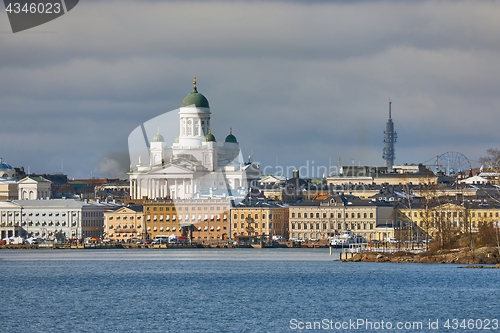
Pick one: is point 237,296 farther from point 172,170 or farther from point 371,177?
point 371,177

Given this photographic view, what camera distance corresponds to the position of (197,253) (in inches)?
4085

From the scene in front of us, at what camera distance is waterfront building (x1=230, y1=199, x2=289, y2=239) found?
5054 inches

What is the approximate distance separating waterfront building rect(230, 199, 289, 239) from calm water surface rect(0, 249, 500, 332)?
1851 inches

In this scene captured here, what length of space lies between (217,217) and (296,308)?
7824 centimetres

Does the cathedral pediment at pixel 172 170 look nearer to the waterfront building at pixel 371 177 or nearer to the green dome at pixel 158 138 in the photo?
the green dome at pixel 158 138

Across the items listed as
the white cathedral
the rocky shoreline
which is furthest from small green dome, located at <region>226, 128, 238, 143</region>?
the rocky shoreline

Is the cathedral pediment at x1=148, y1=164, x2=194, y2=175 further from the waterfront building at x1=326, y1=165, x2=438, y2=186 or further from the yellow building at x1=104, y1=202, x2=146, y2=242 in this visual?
the waterfront building at x1=326, y1=165, x2=438, y2=186

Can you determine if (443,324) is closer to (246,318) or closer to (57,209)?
(246,318)

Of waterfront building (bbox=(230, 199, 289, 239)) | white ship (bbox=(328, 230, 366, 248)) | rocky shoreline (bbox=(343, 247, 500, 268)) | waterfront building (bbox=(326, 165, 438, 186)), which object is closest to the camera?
rocky shoreline (bbox=(343, 247, 500, 268))

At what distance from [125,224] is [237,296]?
76.4m

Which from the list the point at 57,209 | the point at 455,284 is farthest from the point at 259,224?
the point at 455,284

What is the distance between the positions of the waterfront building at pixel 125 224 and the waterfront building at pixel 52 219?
3.48 m

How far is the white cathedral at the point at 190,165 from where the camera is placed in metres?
146

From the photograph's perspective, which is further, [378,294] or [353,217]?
[353,217]
